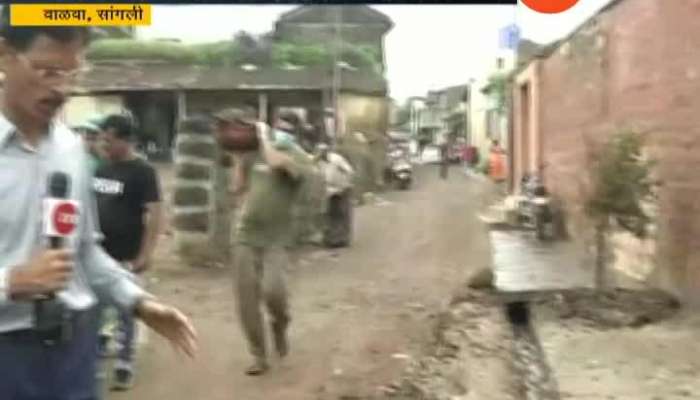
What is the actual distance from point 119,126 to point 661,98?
4.04m

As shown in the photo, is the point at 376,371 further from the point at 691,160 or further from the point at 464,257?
the point at 464,257

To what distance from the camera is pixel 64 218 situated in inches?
80.8

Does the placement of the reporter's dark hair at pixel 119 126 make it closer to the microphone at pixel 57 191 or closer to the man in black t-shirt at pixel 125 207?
the man in black t-shirt at pixel 125 207

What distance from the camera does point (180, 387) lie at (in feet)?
19.3

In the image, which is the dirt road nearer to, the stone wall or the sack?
the stone wall

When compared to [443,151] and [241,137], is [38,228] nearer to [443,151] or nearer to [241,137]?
[241,137]

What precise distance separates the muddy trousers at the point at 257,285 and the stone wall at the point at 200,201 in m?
4.58

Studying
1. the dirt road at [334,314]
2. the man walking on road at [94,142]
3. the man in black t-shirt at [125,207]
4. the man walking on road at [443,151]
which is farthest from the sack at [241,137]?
the man walking on road at [443,151]

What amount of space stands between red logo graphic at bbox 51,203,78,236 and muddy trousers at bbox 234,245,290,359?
154 inches

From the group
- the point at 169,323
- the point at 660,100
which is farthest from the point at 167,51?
the point at 169,323

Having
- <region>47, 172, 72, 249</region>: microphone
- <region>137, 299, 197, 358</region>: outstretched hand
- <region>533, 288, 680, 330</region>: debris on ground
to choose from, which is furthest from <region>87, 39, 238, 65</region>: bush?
<region>47, 172, 72, 249</region>: microphone

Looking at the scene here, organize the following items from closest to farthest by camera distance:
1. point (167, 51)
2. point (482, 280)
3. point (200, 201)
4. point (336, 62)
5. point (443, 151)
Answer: point (482, 280) → point (200, 201) → point (336, 62) → point (167, 51) → point (443, 151)

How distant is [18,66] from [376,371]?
4455 mm

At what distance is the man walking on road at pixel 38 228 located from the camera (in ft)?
6.80
